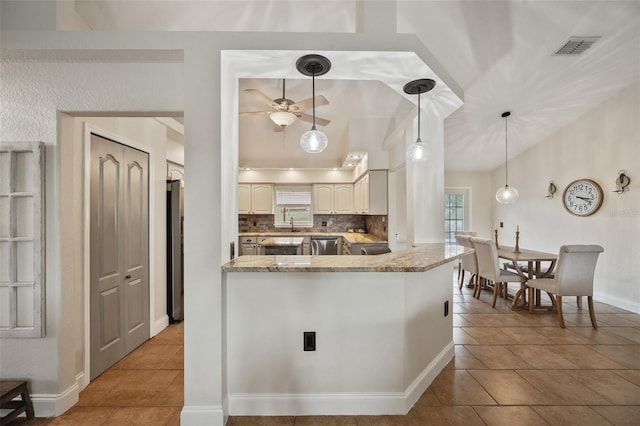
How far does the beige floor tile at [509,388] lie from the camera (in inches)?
83.8

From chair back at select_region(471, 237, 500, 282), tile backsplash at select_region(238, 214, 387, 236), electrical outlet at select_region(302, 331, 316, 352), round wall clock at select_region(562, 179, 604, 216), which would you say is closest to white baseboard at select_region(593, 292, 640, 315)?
round wall clock at select_region(562, 179, 604, 216)

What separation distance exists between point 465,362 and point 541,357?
77 cm

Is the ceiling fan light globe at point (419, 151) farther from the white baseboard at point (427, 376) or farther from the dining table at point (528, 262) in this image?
the dining table at point (528, 262)

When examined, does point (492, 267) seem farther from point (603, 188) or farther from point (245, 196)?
point (245, 196)

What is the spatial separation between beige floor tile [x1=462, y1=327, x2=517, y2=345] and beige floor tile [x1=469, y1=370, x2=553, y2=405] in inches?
24.1

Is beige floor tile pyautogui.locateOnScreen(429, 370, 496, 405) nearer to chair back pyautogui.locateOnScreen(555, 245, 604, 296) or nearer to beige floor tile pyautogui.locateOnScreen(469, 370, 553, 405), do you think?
beige floor tile pyautogui.locateOnScreen(469, 370, 553, 405)

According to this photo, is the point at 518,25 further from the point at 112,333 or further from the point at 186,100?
the point at 112,333

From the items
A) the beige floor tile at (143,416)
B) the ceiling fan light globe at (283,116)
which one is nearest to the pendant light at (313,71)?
the ceiling fan light globe at (283,116)

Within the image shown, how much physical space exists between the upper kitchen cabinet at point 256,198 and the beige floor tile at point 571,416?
6054mm

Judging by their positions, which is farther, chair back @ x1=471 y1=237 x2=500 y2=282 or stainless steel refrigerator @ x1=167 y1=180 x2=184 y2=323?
chair back @ x1=471 y1=237 x2=500 y2=282

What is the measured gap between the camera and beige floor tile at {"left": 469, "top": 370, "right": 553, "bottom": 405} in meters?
2.13

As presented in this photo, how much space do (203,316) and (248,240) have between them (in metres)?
5.00

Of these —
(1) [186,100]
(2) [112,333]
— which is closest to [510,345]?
(1) [186,100]

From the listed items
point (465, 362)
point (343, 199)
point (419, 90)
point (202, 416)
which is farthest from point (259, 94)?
point (343, 199)
